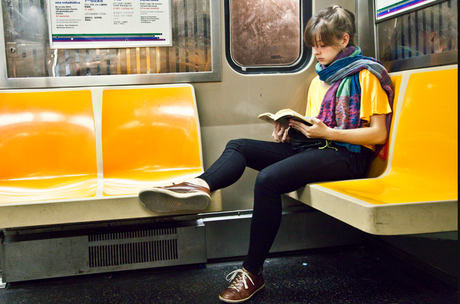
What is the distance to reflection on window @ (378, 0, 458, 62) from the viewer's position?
1959 mm

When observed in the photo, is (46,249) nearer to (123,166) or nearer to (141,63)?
(123,166)

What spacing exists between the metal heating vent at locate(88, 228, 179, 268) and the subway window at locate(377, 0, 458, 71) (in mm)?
1777

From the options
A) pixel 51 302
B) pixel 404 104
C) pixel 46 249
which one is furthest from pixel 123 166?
pixel 404 104

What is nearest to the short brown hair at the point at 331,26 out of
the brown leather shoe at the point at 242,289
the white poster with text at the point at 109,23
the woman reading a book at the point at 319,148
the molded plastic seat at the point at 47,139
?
the woman reading a book at the point at 319,148

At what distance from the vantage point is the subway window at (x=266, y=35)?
2566mm

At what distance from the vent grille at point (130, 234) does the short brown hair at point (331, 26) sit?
145 cm

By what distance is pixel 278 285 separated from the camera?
81.4 inches

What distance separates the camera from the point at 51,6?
7.75 ft

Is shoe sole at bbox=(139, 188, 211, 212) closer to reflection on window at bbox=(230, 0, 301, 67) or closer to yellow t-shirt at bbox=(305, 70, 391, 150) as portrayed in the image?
yellow t-shirt at bbox=(305, 70, 391, 150)

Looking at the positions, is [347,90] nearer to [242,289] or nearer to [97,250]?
[242,289]

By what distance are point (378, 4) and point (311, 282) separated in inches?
72.4

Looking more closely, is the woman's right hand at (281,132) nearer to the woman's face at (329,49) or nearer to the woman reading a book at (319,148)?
the woman reading a book at (319,148)

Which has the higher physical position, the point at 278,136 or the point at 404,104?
the point at 404,104

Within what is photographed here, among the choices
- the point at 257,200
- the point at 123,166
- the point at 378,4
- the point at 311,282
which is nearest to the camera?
the point at 257,200
